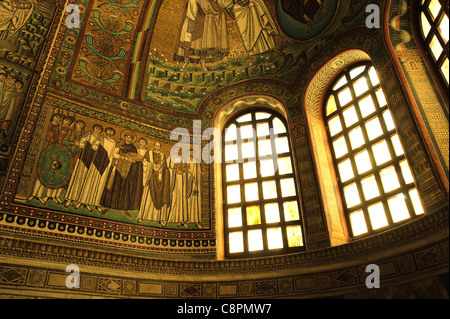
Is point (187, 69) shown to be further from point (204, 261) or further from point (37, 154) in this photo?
point (204, 261)

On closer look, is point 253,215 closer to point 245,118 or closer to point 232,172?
point 232,172

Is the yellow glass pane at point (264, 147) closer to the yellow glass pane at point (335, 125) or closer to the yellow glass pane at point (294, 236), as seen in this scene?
the yellow glass pane at point (335, 125)

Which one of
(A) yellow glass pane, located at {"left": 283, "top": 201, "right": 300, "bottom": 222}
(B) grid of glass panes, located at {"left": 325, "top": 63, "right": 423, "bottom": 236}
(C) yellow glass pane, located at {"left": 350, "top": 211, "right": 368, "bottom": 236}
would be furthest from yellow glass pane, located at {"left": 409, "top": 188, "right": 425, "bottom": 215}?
(A) yellow glass pane, located at {"left": 283, "top": 201, "right": 300, "bottom": 222}

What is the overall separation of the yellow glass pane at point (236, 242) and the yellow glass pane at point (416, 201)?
318 centimetres

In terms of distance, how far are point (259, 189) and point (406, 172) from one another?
284 centimetres

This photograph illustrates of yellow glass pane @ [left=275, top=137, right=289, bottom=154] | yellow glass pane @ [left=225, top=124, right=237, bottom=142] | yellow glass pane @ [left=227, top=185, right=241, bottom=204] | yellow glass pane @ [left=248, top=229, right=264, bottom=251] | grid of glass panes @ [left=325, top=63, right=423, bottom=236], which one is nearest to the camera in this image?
grid of glass panes @ [left=325, top=63, right=423, bottom=236]

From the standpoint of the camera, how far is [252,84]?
9492mm

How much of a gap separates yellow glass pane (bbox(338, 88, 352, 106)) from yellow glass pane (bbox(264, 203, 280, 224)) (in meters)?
2.52

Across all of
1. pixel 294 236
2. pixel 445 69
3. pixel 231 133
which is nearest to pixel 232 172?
pixel 231 133

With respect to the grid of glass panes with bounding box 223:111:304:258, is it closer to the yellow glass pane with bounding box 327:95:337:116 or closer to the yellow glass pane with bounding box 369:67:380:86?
the yellow glass pane with bounding box 327:95:337:116

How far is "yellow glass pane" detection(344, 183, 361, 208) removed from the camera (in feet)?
24.8

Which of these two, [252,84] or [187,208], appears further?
[252,84]

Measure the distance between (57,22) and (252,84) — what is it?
14.0 feet
